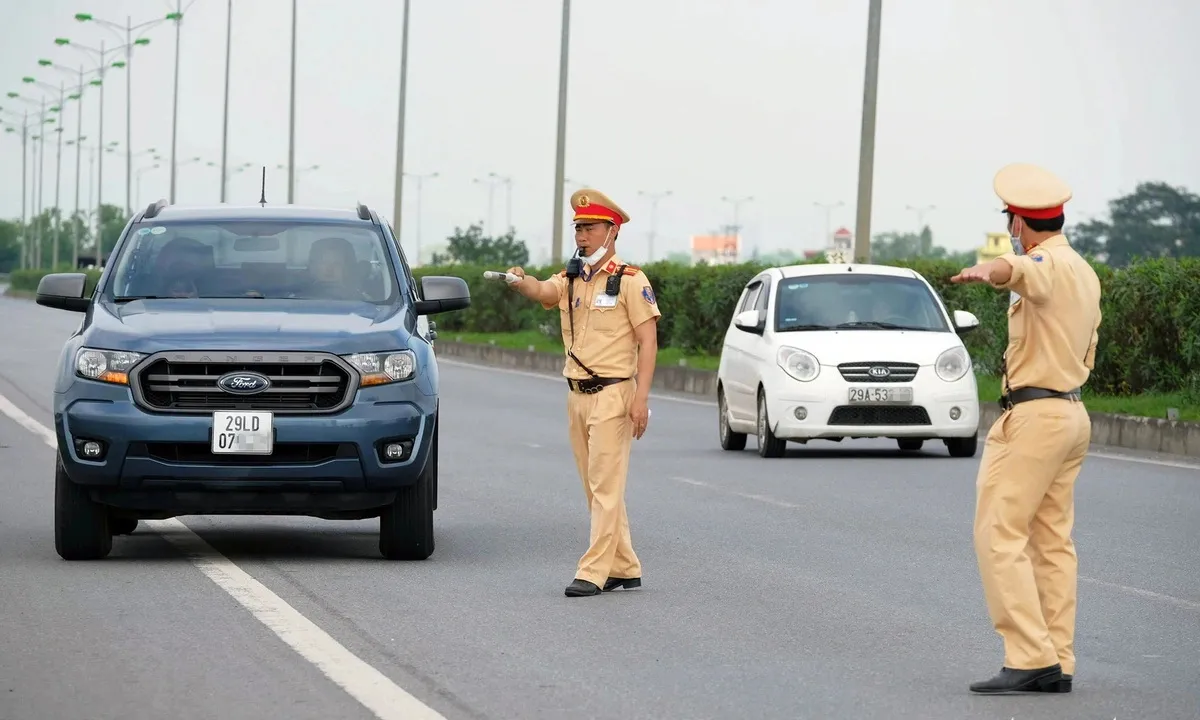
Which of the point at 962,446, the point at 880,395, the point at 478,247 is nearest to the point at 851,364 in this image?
the point at 880,395

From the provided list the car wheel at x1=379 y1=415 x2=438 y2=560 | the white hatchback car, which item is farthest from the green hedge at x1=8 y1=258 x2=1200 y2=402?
the car wheel at x1=379 y1=415 x2=438 y2=560

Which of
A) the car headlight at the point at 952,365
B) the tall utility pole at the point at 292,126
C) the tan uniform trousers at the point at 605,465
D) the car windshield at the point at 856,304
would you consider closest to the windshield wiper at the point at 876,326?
the car windshield at the point at 856,304

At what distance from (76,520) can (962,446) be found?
422 inches

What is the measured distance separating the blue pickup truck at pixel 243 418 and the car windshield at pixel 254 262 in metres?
0.32

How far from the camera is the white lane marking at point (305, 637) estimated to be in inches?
291

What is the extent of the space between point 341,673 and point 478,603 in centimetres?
204

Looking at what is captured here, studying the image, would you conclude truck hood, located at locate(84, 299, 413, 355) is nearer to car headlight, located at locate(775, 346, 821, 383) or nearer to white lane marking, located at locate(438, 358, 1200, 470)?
car headlight, located at locate(775, 346, 821, 383)

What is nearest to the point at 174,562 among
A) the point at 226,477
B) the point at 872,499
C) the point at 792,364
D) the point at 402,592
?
the point at 226,477

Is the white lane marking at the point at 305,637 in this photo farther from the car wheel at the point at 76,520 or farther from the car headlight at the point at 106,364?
the car headlight at the point at 106,364

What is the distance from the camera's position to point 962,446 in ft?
66.6

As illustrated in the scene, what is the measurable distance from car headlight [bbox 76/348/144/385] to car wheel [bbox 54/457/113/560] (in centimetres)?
46

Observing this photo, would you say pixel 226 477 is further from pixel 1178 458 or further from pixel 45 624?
pixel 1178 458

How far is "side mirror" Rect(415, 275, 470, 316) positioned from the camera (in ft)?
39.5

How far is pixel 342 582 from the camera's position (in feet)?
35.0
